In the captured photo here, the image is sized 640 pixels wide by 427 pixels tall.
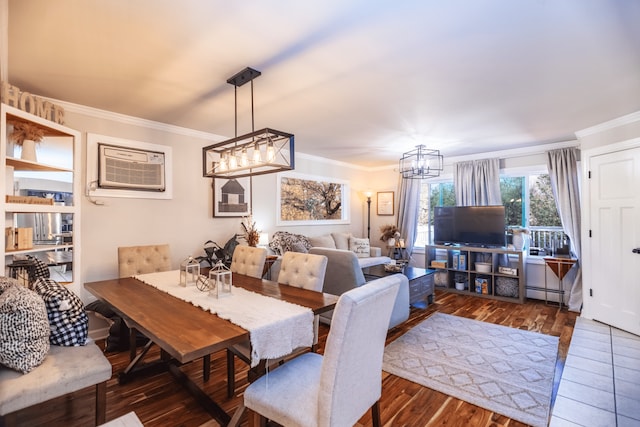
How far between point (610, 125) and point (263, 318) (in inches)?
175

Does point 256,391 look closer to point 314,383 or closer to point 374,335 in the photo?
point 314,383

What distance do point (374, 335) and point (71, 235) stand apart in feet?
9.20

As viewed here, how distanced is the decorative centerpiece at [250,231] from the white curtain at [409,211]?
2.99m

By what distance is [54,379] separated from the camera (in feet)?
5.26

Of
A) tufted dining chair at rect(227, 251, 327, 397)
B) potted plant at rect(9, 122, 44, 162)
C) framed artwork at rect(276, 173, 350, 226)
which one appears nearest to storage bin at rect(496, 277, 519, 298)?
framed artwork at rect(276, 173, 350, 226)

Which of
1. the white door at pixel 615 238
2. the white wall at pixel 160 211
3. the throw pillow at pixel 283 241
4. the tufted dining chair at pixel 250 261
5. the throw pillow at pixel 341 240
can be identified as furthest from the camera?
the throw pillow at pixel 341 240

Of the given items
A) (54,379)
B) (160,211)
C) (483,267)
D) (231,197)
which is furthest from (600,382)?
(160,211)

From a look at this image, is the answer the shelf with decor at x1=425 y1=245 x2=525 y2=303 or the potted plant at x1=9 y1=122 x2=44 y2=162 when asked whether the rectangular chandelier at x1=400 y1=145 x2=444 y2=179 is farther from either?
the potted plant at x1=9 y1=122 x2=44 y2=162

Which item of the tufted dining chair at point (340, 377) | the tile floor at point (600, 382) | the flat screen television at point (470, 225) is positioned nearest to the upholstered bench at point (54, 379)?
the tufted dining chair at point (340, 377)

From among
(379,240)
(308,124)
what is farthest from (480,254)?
(308,124)

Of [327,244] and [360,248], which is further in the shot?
[360,248]

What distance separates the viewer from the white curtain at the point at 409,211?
240 inches

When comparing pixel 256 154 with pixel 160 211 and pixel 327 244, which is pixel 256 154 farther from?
pixel 327 244

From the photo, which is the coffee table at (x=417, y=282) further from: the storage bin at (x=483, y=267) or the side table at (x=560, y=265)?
the side table at (x=560, y=265)
